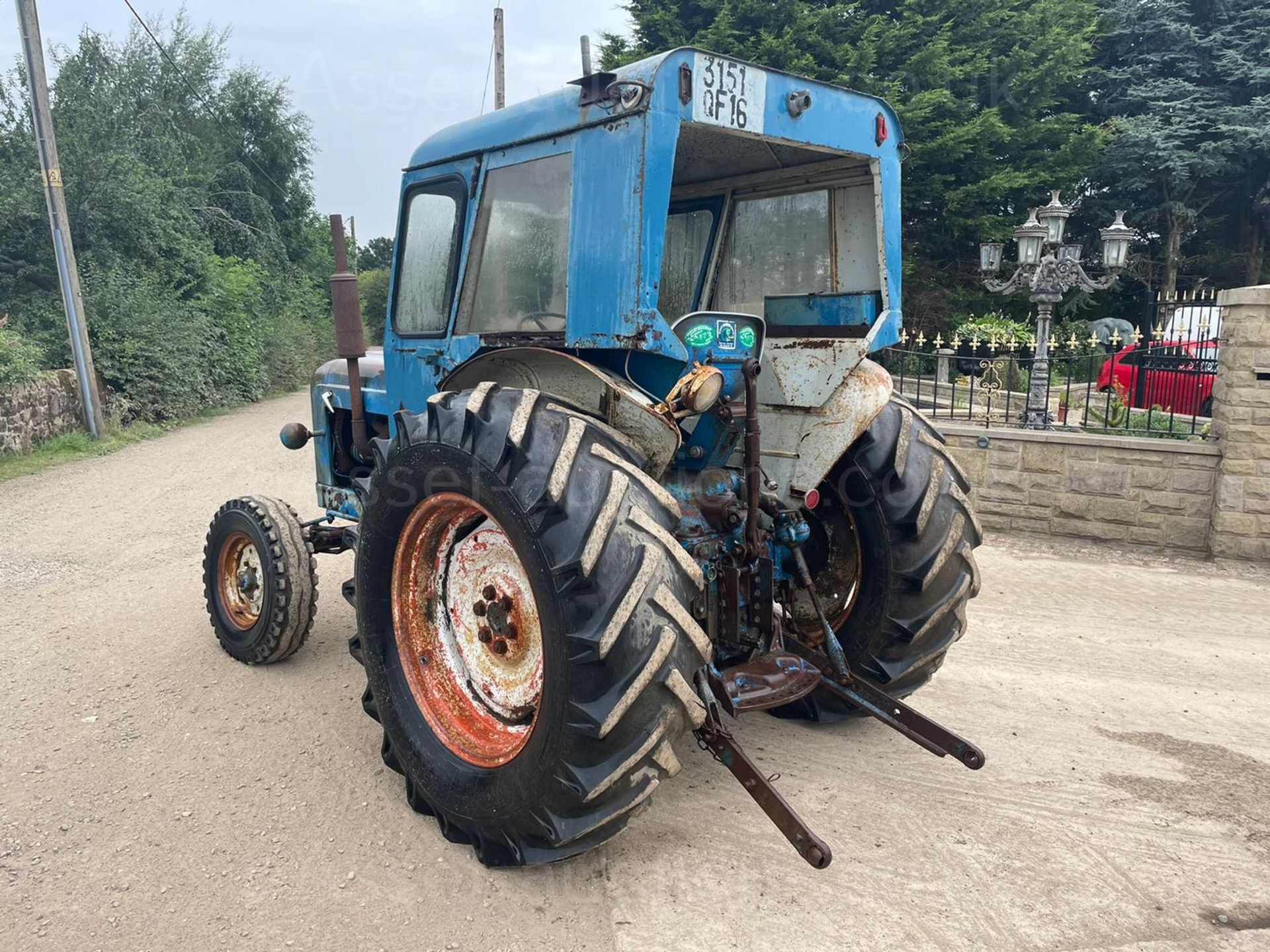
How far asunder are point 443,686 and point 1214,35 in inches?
947

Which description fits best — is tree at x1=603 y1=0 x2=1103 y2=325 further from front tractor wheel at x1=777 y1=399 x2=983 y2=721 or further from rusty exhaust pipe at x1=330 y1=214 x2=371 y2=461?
front tractor wheel at x1=777 y1=399 x2=983 y2=721

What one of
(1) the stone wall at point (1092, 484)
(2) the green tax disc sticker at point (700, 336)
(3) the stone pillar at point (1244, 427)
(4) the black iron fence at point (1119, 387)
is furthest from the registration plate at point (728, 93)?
(1) the stone wall at point (1092, 484)

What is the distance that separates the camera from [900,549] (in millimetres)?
3354

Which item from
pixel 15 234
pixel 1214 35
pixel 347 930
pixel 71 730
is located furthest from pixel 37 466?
pixel 1214 35

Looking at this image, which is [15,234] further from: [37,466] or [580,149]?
[580,149]

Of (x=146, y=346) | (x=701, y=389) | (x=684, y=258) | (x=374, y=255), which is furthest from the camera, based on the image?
(x=374, y=255)

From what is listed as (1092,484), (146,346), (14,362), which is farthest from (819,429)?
(146,346)

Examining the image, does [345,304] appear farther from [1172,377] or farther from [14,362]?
[14,362]

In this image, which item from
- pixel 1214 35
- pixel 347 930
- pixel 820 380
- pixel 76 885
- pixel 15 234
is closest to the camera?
pixel 347 930

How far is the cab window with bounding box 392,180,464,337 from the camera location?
3506 millimetres

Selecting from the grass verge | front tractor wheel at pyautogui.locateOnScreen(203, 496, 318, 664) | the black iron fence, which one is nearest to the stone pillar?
the black iron fence

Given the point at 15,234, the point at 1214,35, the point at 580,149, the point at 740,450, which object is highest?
the point at 1214,35

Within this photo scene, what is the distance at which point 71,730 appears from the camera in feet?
12.2

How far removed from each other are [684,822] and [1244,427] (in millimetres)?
5571
